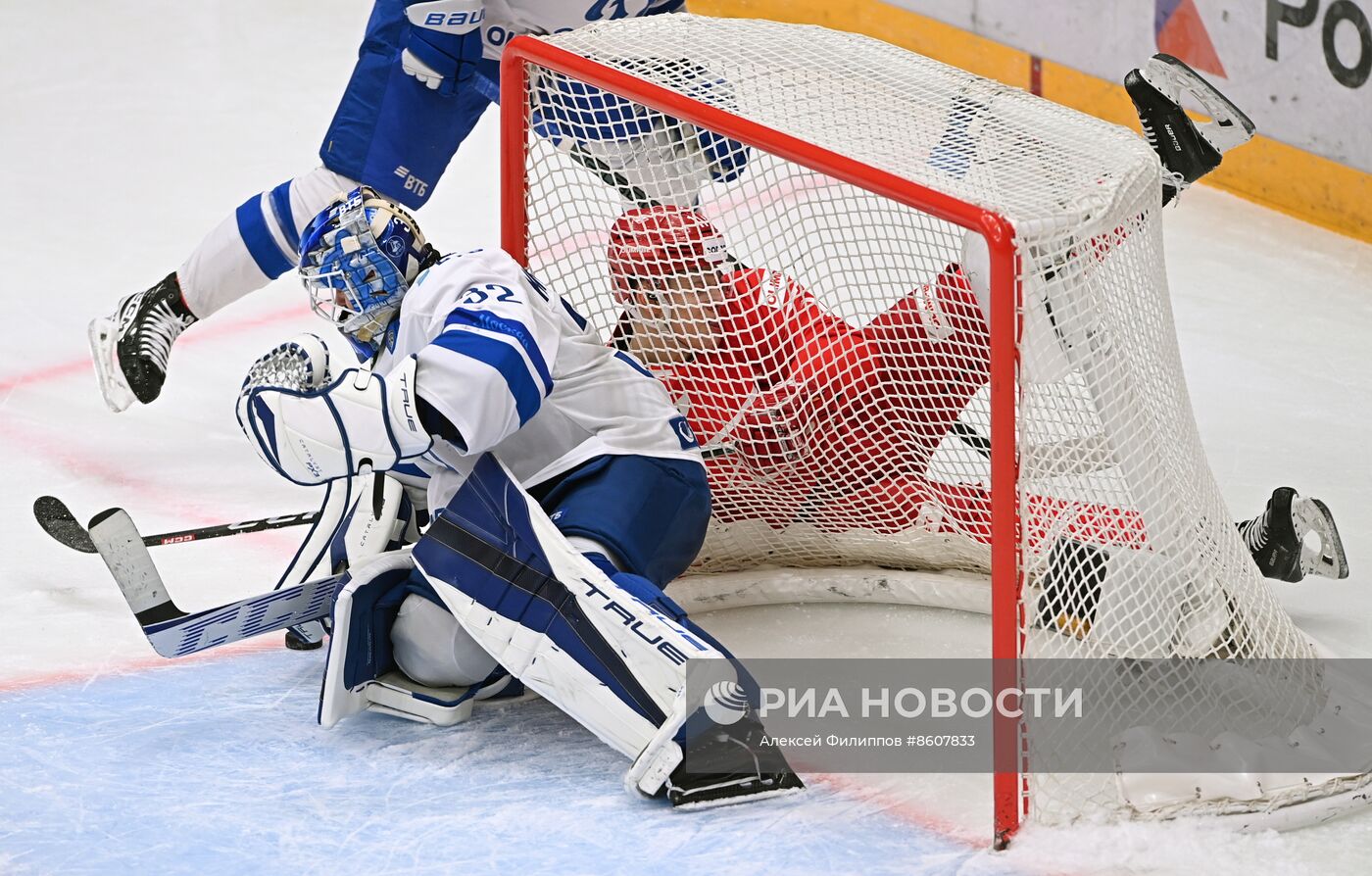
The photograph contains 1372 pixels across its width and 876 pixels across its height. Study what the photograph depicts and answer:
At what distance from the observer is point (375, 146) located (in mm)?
3170

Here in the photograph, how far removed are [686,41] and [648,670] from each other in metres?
0.91

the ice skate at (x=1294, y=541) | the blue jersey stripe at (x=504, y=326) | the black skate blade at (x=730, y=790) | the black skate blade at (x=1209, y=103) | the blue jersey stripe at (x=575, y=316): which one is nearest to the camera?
the black skate blade at (x=730, y=790)

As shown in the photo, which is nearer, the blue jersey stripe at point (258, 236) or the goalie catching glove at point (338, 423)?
the goalie catching glove at point (338, 423)

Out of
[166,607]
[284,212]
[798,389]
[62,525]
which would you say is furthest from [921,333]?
[62,525]

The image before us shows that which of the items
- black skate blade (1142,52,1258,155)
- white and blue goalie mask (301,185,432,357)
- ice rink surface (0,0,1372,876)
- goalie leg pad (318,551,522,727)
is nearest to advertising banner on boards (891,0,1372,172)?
ice rink surface (0,0,1372,876)

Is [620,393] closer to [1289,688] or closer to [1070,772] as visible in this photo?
[1070,772]

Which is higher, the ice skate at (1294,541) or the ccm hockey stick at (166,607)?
the ice skate at (1294,541)

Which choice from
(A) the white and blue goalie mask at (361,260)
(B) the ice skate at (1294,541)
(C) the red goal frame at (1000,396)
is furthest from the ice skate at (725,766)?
(B) the ice skate at (1294,541)

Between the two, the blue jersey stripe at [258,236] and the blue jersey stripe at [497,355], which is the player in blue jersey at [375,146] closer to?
the blue jersey stripe at [258,236]

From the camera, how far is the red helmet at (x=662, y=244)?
2674mm

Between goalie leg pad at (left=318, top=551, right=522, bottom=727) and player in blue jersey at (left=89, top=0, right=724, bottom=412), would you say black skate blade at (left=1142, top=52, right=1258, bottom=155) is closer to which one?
player in blue jersey at (left=89, top=0, right=724, bottom=412)

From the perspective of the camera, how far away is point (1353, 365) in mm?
3787

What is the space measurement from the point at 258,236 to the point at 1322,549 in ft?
6.05

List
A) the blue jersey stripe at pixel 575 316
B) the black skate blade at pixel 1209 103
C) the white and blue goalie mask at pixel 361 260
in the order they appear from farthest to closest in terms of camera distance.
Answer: the black skate blade at pixel 1209 103 → the blue jersey stripe at pixel 575 316 → the white and blue goalie mask at pixel 361 260
